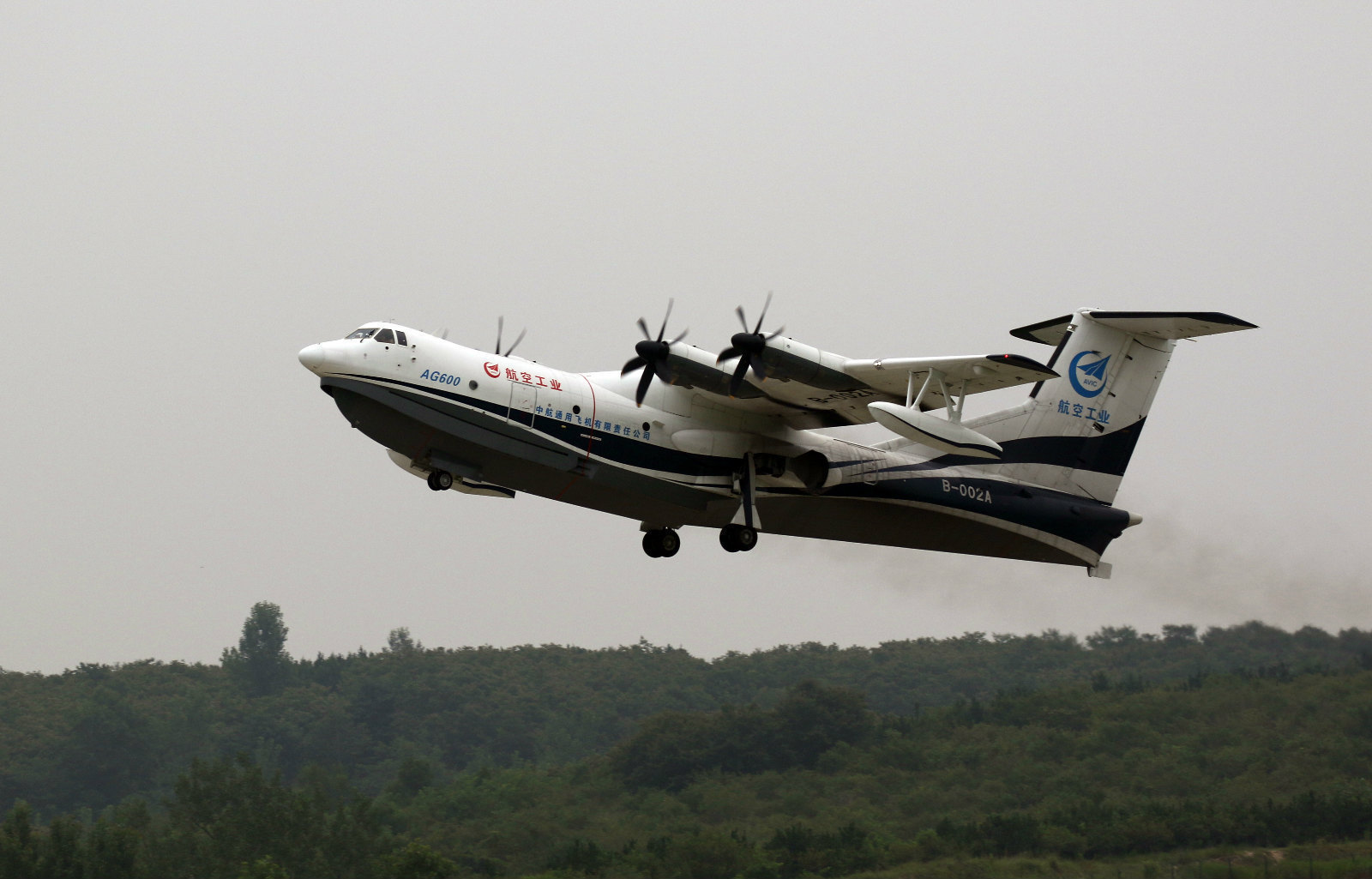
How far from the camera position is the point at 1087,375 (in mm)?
24062

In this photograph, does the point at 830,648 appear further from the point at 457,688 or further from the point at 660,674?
the point at 457,688

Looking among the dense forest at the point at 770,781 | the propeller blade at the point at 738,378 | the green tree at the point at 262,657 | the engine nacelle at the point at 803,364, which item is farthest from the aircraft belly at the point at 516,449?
the green tree at the point at 262,657

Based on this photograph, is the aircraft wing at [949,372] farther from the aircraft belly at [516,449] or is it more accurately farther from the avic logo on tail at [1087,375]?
the avic logo on tail at [1087,375]

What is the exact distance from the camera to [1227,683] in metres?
41.7

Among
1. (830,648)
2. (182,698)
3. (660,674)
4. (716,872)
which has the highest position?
(830,648)

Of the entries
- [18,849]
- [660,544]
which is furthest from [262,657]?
[660,544]

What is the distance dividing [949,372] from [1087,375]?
568cm

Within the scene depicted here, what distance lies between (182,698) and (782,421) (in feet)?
151

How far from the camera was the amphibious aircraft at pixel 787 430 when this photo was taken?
754 inches

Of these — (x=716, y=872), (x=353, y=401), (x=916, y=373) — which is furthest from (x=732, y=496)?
(x=716, y=872)

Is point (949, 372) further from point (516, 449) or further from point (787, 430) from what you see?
point (516, 449)

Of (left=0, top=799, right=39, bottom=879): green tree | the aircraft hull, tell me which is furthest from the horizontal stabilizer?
(left=0, top=799, right=39, bottom=879): green tree

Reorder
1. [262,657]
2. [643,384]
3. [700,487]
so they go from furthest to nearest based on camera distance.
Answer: [262,657] < [700,487] < [643,384]

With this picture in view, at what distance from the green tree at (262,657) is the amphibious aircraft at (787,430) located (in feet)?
157
